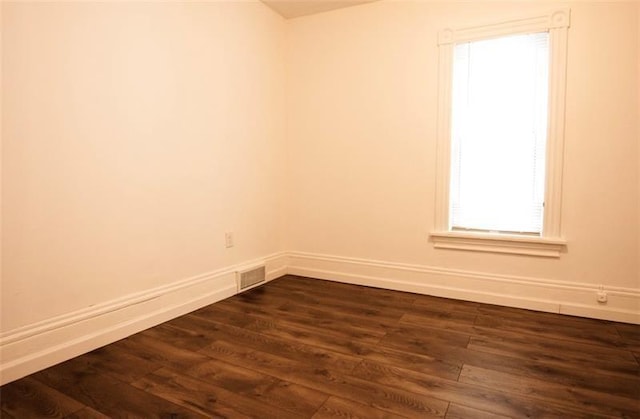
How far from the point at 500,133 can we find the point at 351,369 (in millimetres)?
2165

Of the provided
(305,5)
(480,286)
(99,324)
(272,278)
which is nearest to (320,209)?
(272,278)

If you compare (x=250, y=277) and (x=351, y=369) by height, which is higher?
(x=250, y=277)

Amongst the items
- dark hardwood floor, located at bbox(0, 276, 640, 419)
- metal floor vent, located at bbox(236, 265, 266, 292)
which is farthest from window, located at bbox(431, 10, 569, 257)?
metal floor vent, located at bbox(236, 265, 266, 292)

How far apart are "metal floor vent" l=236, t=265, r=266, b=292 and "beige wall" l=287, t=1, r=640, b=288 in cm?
54

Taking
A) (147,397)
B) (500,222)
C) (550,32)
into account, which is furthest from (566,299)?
(147,397)

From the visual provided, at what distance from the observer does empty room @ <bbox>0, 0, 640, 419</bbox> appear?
1.81 meters

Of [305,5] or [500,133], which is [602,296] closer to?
[500,133]

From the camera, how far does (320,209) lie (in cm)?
378

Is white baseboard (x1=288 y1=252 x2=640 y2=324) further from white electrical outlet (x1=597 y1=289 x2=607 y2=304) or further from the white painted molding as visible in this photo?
the white painted molding

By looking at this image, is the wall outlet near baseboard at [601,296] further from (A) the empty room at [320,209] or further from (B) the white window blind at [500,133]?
(B) the white window blind at [500,133]

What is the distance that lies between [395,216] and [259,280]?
4.51ft

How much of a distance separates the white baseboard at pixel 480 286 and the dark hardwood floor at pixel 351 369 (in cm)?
11

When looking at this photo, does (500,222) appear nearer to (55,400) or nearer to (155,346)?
(155,346)

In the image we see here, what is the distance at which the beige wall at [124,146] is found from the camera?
1847 millimetres
